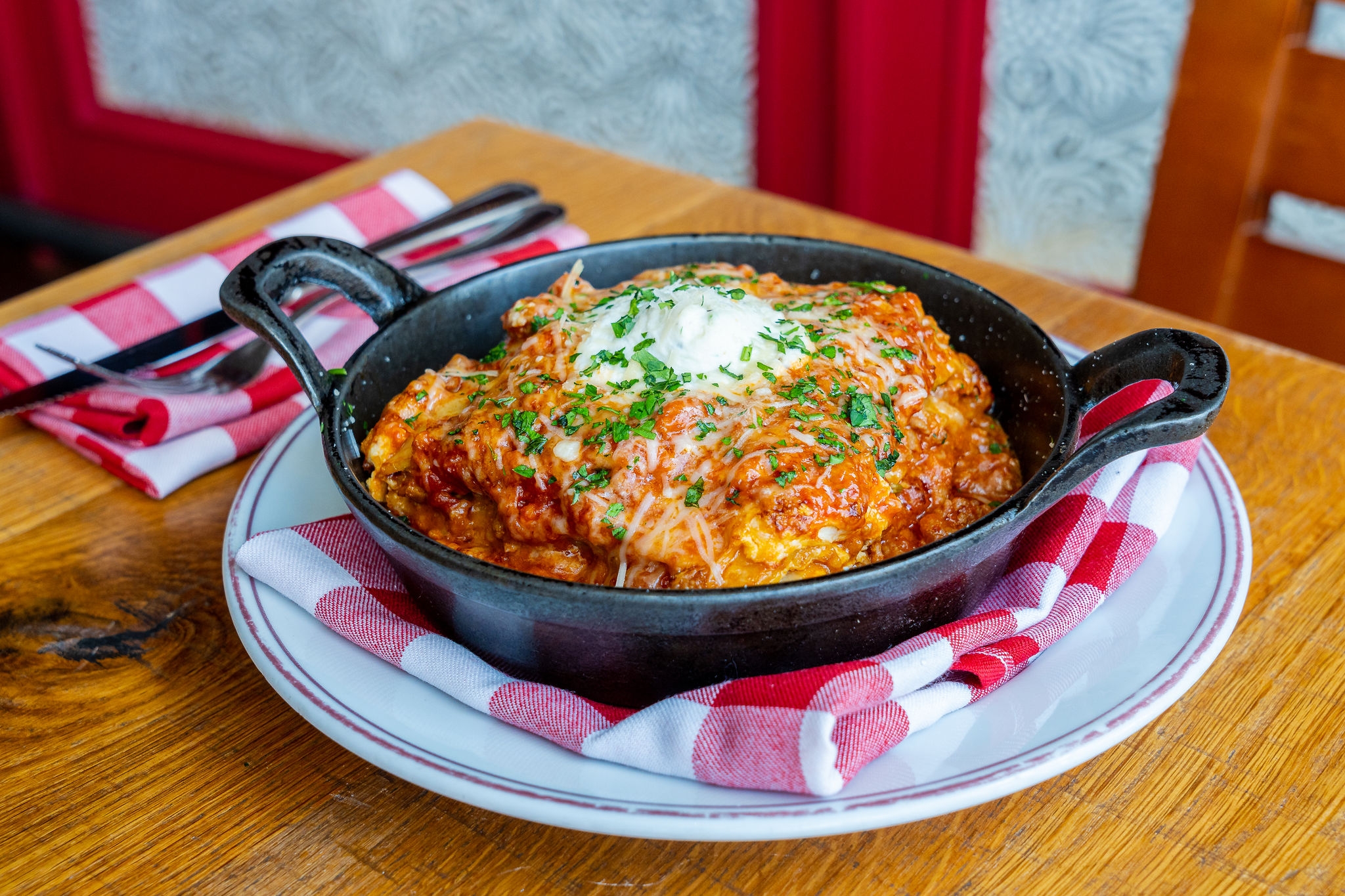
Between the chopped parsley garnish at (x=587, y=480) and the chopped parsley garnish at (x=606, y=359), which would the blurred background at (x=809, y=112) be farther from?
the chopped parsley garnish at (x=587, y=480)

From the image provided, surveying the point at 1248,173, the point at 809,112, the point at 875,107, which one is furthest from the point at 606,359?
the point at 809,112

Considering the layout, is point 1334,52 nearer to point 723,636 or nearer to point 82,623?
point 723,636

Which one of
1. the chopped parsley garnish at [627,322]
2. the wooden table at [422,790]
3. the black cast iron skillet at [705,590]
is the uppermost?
the chopped parsley garnish at [627,322]

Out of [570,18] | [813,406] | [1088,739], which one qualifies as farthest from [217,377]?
[570,18]

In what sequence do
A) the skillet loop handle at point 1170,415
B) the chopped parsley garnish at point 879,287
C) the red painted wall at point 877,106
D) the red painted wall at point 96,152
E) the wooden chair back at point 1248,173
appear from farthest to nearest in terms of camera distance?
the red painted wall at point 96,152 → the red painted wall at point 877,106 → the wooden chair back at point 1248,173 → the chopped parsley garnish at point 879,287 → the skillet loop handle at point 1170,415

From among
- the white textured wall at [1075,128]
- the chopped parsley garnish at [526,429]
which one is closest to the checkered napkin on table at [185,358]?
the chopped parsley garnish at [526,429]

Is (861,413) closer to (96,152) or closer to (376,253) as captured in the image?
(376,253)

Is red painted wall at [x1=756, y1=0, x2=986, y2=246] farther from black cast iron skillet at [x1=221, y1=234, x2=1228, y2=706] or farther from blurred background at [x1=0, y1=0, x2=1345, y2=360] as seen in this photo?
black cast iron skillet at [x1=221, y1=234, x2=1228, y2=706]
